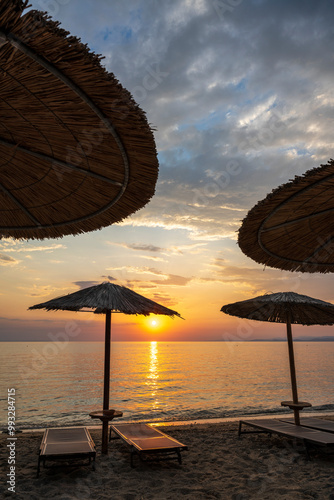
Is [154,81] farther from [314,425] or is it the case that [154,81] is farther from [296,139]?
[314,425]

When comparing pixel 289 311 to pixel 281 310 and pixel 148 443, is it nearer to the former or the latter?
pixel 281 310

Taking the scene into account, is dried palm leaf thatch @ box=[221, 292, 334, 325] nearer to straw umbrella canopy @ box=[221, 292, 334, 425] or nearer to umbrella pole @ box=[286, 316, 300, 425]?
straw umbrella canopy @ box=[221, 292, 334, 425]

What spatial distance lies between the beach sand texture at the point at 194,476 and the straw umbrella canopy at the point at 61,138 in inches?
123

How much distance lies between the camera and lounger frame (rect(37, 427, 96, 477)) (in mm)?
4562

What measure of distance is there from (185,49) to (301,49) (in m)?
2.05

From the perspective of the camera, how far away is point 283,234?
4.39 metres

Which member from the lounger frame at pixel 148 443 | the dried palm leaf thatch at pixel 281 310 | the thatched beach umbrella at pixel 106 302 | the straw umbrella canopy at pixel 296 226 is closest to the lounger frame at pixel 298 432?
the lounger frame at pixel 148 443

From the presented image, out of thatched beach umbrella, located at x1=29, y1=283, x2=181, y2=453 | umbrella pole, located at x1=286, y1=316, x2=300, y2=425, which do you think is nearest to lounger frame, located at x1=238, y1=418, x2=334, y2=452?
umbrella pole, located at x1=286, y1=316, x2=300, y2=425

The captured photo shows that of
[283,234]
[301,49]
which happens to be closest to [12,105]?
[283,234]

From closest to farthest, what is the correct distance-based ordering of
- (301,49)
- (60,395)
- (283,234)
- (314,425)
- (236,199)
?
(283,234)
(301,49)
(314,425)
(236,199)
(60,395)

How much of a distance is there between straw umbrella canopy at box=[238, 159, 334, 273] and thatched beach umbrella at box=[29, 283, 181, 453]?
1697 mm

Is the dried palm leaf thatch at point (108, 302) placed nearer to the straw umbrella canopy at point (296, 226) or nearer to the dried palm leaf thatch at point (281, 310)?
the straw umbrella canopy at point (296, 226)

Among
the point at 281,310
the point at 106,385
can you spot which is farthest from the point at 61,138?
the point at 281,310

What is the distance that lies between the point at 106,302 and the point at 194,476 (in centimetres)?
268
